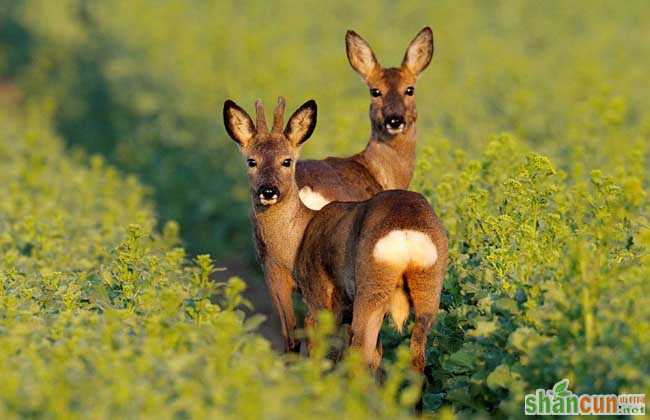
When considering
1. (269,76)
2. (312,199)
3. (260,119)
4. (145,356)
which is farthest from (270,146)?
(269,76)

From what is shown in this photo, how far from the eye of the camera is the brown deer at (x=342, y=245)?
7.53 meters

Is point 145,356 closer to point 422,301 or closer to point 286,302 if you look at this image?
point 422,301

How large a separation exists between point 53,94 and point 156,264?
17290 millimetres

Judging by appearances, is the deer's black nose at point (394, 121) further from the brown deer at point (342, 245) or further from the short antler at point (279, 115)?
the short antler at point (279, 115)

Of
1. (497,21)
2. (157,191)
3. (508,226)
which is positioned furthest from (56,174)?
(497,21)

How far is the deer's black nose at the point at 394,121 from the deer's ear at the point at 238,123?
1.63m

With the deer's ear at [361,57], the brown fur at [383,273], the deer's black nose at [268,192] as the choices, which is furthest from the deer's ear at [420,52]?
the brown fur at [383,273]

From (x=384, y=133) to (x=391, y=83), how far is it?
42 centimetres

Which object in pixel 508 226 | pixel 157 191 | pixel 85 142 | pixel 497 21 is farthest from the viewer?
pixel 497 21

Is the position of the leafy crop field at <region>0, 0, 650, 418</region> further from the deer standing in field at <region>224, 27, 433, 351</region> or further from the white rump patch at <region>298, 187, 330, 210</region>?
the white rump patch at <region>298, 187, 330, 210</region>

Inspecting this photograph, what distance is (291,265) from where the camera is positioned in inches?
354

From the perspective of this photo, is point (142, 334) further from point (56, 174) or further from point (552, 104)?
point (552, 104)

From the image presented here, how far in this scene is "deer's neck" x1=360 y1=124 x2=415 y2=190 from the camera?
1077cm

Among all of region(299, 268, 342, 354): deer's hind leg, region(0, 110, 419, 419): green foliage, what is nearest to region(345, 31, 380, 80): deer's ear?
region(0, 110, 419, 419): green foliage
